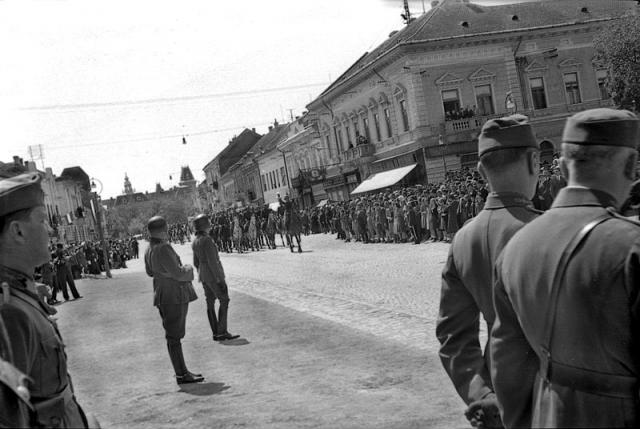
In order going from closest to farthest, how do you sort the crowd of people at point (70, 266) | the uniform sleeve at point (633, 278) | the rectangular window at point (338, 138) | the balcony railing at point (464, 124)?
the uniform sleeve at point (633, 278) → the crowd of people at point (70, 266) → the balcony railing at point (464, 124) → the rectangular window at point (338, 138)

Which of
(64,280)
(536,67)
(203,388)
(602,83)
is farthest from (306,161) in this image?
(203,388)

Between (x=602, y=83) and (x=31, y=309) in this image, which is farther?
(x=602, y=83)

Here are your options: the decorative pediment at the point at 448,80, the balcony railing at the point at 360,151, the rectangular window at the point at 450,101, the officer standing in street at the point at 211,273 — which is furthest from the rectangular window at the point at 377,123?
the officer standing in street at the point at 211,273

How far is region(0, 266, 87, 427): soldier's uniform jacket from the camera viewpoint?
2.59 m

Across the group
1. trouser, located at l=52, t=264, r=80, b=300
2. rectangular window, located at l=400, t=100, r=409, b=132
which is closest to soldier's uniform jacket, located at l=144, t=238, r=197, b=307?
trouser, located at l=52, t=264, r=80, b=300

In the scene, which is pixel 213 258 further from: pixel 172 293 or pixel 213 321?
pixel 172 293

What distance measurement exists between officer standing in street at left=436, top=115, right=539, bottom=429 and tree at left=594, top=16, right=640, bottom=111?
36.0 m

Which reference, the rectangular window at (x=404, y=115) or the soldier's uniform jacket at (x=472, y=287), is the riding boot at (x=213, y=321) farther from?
the rectangular window at (x=404, y=115)

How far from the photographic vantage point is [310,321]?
1143 centimetres

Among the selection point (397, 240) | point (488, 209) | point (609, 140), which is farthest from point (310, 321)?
point (397, 240)

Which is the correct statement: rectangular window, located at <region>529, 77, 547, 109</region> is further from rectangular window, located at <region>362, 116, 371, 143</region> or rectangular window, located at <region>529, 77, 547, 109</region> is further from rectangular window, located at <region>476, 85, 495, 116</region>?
rectangular window, located at <region>362, 116, 371, 143</region>

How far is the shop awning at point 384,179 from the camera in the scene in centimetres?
3978

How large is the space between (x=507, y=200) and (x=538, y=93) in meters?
39.9

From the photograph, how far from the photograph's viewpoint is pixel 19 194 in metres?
2.81
